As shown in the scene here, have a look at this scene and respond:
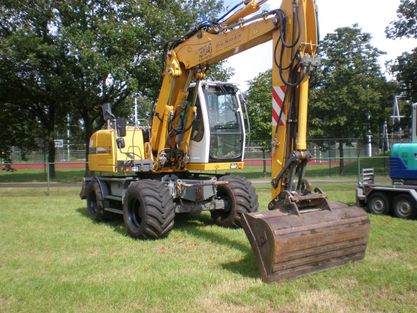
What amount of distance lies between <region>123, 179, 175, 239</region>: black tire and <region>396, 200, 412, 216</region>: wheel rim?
5.39 metres

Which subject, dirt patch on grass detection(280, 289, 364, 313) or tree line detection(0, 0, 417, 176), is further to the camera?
tree line detection(0, 0, 417, 176)

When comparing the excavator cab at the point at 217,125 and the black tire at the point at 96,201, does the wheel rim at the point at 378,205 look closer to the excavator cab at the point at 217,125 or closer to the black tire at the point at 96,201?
the excavator cab at the point at 217,125

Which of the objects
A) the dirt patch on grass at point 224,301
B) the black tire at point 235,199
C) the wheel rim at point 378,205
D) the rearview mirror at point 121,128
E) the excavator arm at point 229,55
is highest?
the excavator arm at point 229,55

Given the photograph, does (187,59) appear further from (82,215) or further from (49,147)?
(49,147)

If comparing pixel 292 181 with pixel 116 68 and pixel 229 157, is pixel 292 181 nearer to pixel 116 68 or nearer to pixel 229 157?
pixel 229 157

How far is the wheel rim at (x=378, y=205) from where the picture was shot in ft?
34.8

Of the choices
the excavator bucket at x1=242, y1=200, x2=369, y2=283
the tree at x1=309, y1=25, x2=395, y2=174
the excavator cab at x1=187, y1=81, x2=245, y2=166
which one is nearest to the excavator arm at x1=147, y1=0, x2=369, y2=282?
the excavator bucket at x1=242, y1=200, x2=369, y2=283

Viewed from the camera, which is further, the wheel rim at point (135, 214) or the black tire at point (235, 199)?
the black tire at point (235, 199)

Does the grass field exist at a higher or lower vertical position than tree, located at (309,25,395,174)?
lower

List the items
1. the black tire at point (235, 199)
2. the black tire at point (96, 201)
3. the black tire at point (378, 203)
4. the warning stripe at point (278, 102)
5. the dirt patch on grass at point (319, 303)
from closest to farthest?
the dirt patch on grass at point (319, 303) → the warning stripe at point (278, 102) → the black tire at point (235, 199) → the black tire at point (96, 201) → the black tire at point (378, 203)

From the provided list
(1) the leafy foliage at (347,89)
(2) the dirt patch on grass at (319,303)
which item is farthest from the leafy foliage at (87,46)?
(2) the dirt patch on grass at (319,303)

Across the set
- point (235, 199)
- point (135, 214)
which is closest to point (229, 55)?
point (235, 199)

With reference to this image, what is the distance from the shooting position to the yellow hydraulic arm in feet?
19.3

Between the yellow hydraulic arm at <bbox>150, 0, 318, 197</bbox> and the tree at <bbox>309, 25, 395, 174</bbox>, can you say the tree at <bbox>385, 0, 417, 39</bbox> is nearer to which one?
the tree at <bbox>309, 25, 395, 174</bbox>
